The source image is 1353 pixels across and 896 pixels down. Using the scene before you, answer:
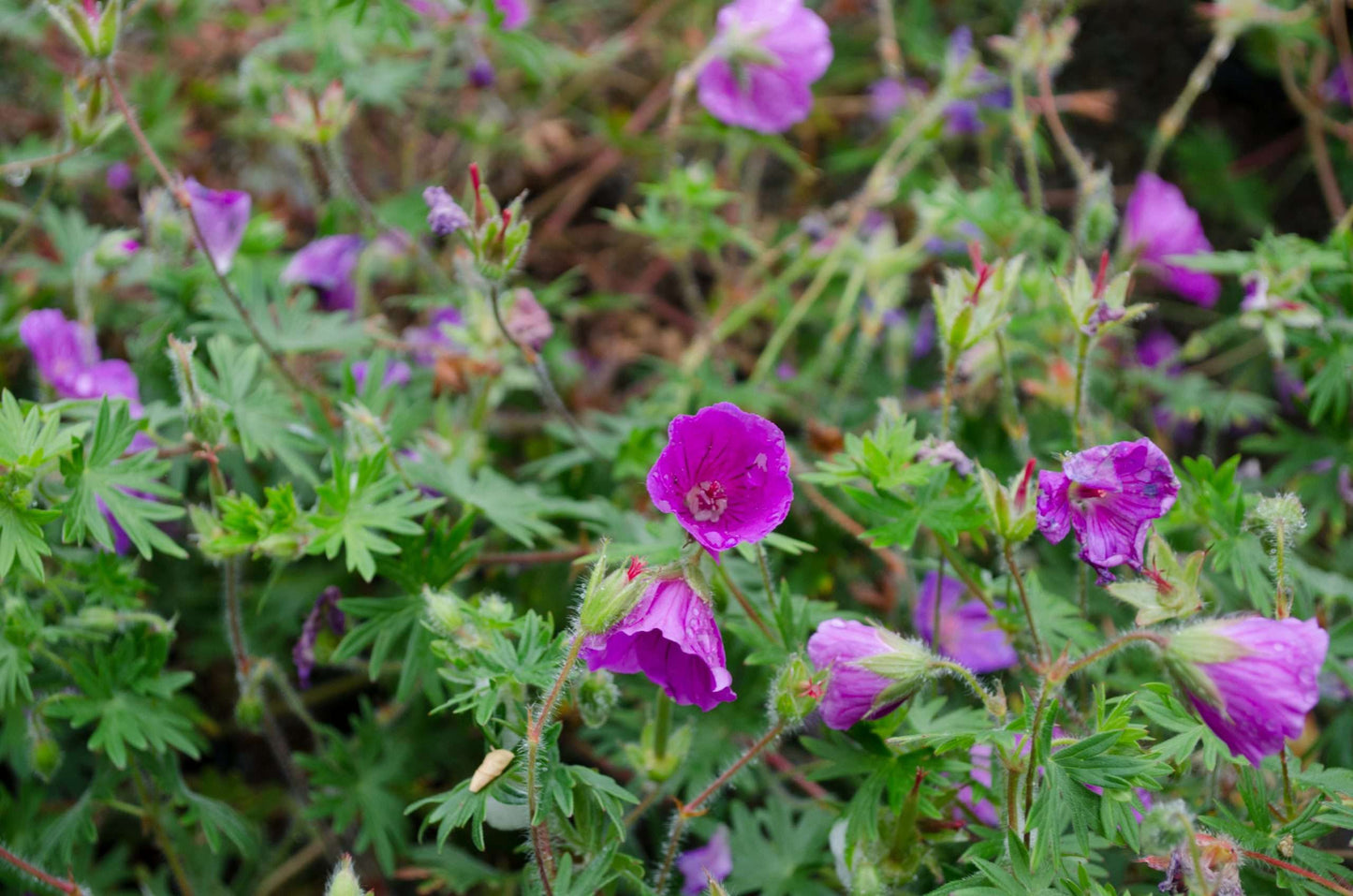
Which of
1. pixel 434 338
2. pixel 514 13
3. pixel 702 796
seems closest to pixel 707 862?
pixel 702 796

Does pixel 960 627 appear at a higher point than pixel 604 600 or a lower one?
lower

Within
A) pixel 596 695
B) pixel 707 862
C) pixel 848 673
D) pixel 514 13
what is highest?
pixel 514 13

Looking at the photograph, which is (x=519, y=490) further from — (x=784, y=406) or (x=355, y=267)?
(x=355, y=267)

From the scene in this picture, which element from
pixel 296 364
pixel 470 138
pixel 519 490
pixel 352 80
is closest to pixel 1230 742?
pixel 519 490

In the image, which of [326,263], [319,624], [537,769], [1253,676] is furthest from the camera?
[326,263]

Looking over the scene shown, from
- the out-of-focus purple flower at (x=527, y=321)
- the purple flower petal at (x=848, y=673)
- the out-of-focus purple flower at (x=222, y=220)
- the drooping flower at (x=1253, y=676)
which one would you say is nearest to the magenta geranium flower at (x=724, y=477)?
the purple flower petal at (x=848, y=673)

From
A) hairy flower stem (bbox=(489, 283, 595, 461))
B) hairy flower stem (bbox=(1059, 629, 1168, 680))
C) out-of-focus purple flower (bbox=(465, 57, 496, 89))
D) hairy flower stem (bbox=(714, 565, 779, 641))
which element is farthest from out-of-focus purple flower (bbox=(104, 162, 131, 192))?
hairy flower stem (bbox=(1059, 629, 1168, 680))

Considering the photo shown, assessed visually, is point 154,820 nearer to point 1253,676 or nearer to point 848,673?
point 848,673
